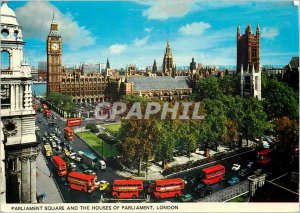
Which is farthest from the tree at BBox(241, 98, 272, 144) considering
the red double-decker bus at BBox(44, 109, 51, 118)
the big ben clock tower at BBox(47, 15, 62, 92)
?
the red double-decker bus at BBox(44, 109, 51, 118)

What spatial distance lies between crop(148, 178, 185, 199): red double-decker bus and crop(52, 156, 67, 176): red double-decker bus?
324 centimetres

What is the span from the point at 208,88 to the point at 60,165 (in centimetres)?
658

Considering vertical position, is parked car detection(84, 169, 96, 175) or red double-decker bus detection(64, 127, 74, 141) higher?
red double-decker bus detection(64, 127, 74, 141)

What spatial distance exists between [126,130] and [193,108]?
2.45 metres

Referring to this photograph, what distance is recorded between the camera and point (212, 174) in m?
11.3

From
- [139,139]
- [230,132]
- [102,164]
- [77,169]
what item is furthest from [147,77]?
[77,169]

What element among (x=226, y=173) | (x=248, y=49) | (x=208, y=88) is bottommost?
(x=226, y=173)

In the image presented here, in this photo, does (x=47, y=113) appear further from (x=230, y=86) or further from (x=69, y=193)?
(x=230, y=86)

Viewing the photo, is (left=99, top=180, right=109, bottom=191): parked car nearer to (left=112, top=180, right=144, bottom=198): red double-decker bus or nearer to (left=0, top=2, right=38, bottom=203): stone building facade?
(left=112, top=180, right=144, bottom=198): red double-decker bus

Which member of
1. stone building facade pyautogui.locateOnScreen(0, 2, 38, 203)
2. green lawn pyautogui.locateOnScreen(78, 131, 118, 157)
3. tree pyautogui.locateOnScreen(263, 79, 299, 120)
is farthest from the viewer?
green lawn pyautogui.locateOnScreen(78, 131, 118, 157)

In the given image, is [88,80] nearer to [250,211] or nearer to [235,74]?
[235,74]

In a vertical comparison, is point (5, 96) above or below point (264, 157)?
above

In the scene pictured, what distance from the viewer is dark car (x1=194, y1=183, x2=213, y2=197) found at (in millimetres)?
10550

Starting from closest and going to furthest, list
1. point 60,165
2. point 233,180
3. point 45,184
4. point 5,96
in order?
point 5,96 < point 45,184 < point 233,180 < point 60,165
